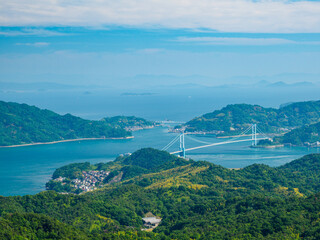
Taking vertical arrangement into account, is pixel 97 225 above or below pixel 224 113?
below

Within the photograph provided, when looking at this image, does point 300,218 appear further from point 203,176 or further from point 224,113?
point 224,113

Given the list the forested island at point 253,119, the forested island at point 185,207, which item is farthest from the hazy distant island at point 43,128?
the forested island at point 185,207

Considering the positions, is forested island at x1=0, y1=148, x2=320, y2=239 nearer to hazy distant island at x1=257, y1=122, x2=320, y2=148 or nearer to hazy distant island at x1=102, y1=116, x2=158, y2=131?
hazy distant island at x1=257, y1=122, x2=320, y2=148

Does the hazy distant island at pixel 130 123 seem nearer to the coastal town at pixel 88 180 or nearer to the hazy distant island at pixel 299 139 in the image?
the hazy distant island at pixel 299 139

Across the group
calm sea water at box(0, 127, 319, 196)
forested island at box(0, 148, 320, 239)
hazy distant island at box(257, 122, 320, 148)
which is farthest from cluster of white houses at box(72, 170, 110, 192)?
hazy distant island at box(257, 122, 320, 148)

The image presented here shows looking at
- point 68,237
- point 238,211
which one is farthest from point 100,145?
point 68,237

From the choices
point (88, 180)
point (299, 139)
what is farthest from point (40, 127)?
point (299, 139)
